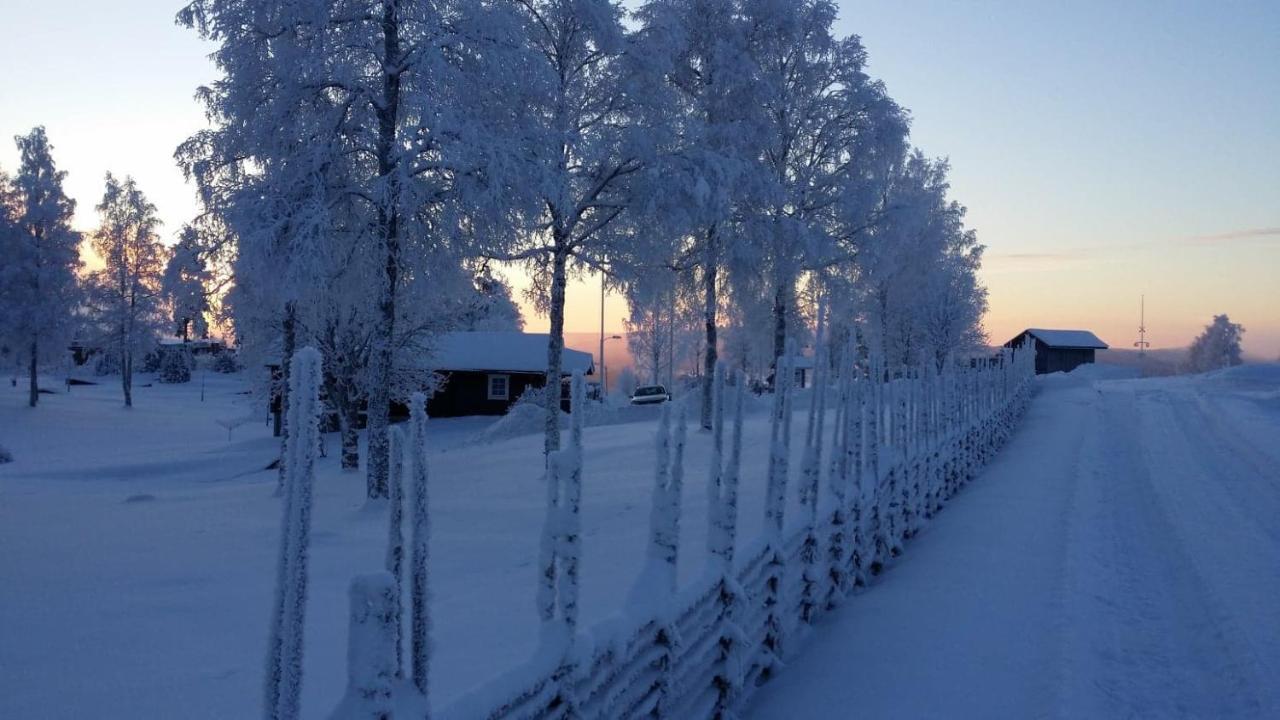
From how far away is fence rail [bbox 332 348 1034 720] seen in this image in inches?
A: 129

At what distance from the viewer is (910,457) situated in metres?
11.0

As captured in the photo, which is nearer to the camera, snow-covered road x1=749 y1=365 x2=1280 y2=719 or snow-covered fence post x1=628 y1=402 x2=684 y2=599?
snow-covered fence post x1=628 y1=402 x2=684 y2=599

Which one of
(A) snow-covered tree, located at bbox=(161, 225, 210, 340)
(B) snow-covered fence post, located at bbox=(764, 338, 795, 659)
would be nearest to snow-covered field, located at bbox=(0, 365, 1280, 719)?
(B) snow-covered fence post, located at bbox=(764, 338, 795, 659)

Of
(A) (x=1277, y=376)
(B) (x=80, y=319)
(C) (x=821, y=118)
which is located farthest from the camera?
(B) (x=80, y=319)

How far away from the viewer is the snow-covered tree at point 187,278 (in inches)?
503

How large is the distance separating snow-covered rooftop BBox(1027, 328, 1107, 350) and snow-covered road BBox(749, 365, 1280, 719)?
5718cm

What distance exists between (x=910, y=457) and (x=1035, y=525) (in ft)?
5.51

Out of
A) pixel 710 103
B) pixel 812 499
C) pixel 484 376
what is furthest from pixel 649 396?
pixel 812 499

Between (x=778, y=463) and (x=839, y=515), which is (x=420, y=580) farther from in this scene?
(x=839, y=515)

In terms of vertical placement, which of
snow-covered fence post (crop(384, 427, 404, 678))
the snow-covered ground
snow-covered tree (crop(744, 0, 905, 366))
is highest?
snow-covered tree (crop(744, 0, 905, 366))

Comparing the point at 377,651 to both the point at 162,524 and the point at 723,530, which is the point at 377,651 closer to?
the point at 723,530

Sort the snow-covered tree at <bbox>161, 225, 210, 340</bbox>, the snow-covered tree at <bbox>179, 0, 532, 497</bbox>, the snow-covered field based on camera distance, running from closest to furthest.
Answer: the snow-covered field, the snow-covered tree at <bbox>179, 0, 532, 497</bbox>, the snow-covered tree at <bbox>161, 225, 210, 340</bbox>

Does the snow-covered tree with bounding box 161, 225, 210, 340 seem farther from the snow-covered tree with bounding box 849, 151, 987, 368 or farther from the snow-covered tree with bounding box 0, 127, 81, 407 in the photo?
the snow-covered tree with bounding box 0, 127, 81, 407

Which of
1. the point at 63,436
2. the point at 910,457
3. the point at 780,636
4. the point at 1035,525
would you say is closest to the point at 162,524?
the point at 780,636
